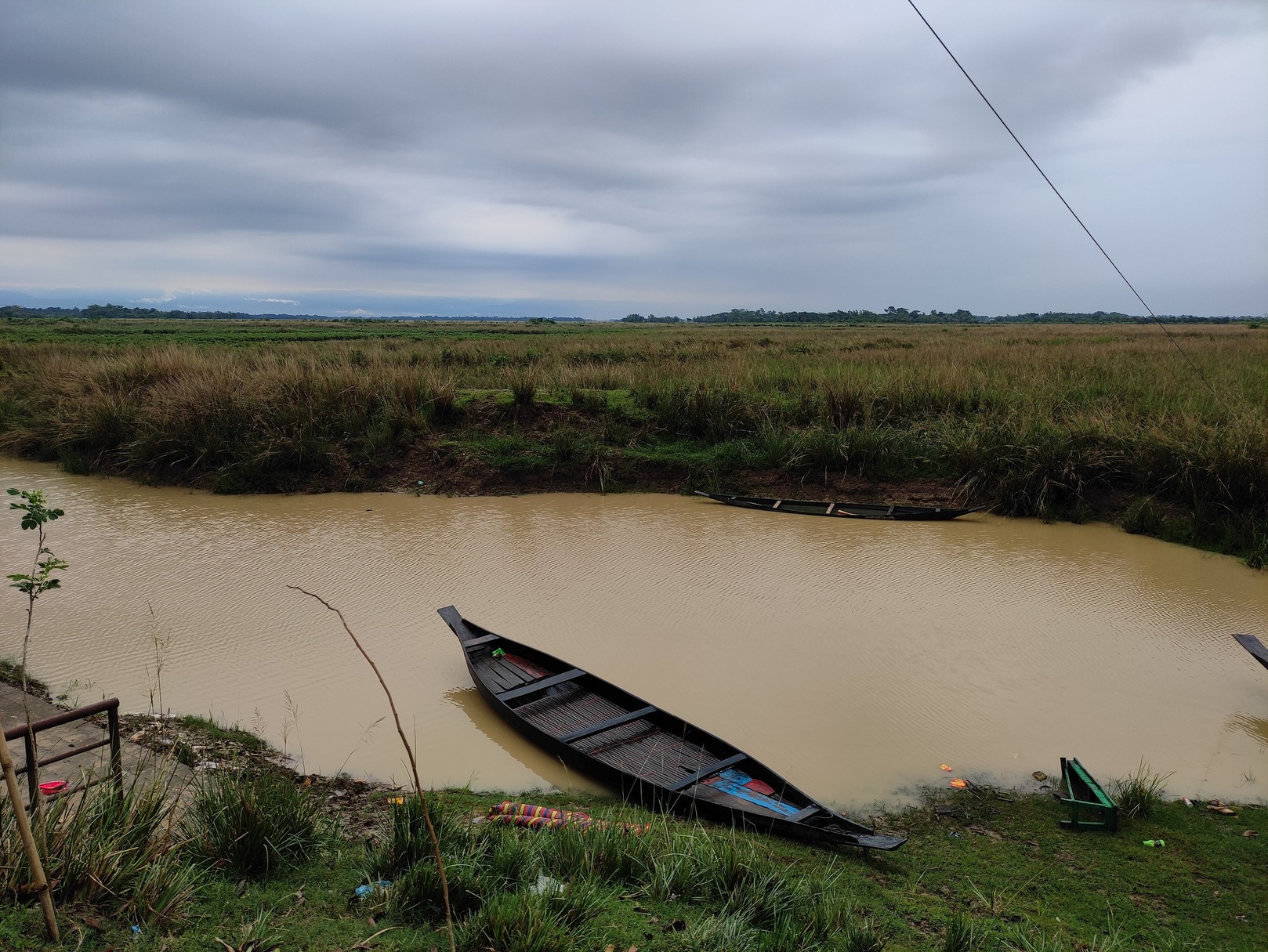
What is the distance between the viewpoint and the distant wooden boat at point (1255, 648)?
525 centimetres

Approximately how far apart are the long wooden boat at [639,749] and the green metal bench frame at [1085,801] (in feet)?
4.12

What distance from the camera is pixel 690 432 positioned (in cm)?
1384

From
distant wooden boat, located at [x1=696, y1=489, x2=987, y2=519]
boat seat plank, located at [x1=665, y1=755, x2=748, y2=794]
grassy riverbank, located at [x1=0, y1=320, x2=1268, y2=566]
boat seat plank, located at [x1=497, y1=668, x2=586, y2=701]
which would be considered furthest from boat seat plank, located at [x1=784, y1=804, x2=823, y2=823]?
grassy riverbank, located at [x1=0, y1=320, x2=1268, y2=566]

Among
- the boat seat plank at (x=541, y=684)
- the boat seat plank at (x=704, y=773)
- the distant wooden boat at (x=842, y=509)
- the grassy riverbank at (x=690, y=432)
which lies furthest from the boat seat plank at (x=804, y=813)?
the grassy riverbank at (x=690, y=432)

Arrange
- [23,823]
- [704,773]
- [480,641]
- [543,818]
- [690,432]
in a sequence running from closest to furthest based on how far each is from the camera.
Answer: [23,823] < [543,818] < [704,773] < [480,641] < [690,432]

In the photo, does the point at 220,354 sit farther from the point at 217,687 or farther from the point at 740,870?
the point at 740,870

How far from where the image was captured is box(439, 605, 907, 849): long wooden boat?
3.91 meters

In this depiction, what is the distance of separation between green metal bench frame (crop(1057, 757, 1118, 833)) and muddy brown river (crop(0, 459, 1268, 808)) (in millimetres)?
464

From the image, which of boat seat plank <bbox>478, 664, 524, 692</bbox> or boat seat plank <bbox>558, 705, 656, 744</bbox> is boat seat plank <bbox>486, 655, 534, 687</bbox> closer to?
boat seat plank <bbox>478, 664, 524, 692</bbox>

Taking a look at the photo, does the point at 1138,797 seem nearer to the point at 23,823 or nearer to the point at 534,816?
the point at 534,816

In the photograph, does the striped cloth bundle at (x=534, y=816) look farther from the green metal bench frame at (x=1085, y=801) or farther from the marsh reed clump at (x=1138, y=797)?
the marsh reed clump at (x=1138, y=797)

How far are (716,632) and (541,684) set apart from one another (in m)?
2.23

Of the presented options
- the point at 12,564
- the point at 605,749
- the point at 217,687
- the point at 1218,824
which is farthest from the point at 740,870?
the point at 12,564

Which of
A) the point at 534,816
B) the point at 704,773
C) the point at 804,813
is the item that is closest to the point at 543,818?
the point at 534,816
